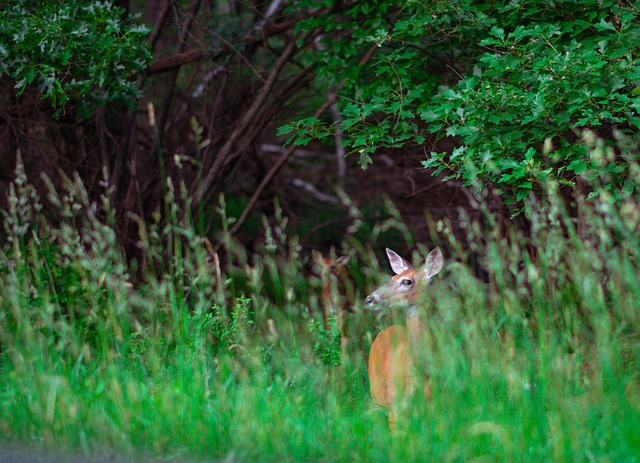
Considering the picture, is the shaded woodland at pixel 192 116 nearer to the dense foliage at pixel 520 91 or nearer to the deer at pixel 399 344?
the dense foliage at pixel 520 91

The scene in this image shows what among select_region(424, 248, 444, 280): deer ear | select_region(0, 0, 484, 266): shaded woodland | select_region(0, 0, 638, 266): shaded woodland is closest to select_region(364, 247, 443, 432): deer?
select_region(424, 248, 444, 280): deer ear

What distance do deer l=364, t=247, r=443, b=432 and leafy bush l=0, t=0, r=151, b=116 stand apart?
260 cm

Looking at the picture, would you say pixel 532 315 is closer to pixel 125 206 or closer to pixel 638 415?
pixel 638 415

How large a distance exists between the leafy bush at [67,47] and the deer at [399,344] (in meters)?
2.60

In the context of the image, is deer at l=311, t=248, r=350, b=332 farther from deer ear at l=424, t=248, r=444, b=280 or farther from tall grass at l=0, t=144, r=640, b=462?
deer ear at l=424, t=248, r=444, b=280

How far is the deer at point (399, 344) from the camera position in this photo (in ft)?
14.7

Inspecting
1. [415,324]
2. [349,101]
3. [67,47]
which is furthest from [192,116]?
[415,324]

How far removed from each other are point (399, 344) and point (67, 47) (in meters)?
3.11

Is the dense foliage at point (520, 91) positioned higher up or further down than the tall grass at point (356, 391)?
higher up

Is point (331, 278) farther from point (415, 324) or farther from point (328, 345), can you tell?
point (415, 324)

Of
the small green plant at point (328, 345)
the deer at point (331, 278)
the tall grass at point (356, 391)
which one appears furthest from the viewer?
the deer at point (331, 278)

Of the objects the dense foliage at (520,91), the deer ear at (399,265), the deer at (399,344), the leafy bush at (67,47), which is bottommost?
the deer at (399,344)

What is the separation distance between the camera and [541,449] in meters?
3.79

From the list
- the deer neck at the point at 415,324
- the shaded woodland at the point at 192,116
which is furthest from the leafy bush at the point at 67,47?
the deer neck at the point at 415,324
